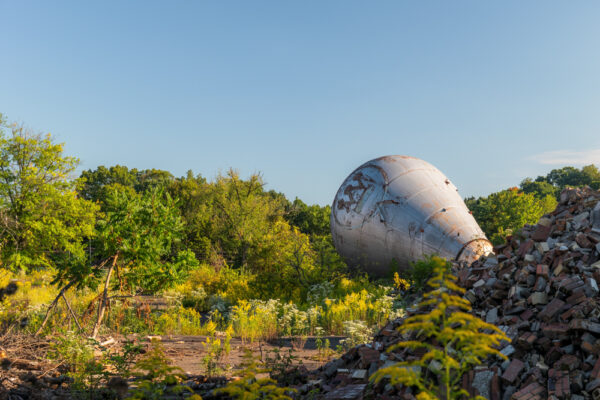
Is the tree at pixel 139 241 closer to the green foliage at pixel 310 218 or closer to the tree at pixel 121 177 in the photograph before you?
the green foliage at pixel 310 218

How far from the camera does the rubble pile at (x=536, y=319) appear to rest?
4523mm

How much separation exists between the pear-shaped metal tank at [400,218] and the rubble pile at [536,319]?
584cm

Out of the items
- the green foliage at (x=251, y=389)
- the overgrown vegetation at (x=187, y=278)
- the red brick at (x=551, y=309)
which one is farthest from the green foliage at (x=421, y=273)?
the green foliage at (x=251, y=389)

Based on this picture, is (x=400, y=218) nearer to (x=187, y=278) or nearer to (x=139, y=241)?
(x=187, y=278)

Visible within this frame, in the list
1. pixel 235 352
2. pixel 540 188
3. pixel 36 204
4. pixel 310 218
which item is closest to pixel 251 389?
pixel 235 352

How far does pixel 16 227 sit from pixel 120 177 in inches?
1442

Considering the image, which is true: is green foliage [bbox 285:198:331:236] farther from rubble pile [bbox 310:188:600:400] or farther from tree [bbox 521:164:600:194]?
rubble pile [bbox 310:188:600:400]

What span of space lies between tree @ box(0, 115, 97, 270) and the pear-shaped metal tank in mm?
9080

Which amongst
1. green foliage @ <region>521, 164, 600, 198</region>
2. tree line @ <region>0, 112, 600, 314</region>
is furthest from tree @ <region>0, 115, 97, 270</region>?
green foliage @ <region>521, 164, 600, 198</region>

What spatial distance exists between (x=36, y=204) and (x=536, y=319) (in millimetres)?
16518

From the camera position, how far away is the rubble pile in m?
4.52

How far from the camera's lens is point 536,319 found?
5.24 m

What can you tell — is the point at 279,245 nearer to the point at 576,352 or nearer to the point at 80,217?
the point at 80,217

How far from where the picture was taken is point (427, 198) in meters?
14.0
